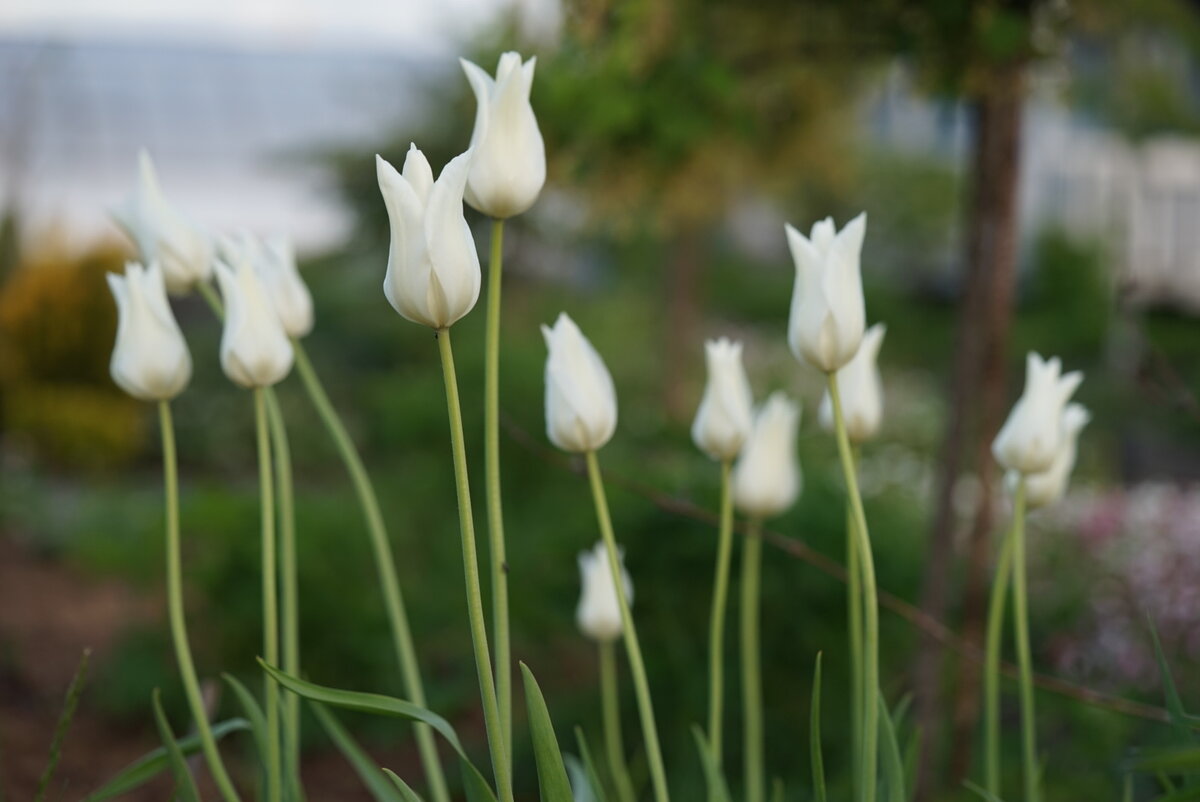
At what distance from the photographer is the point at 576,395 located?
124cm

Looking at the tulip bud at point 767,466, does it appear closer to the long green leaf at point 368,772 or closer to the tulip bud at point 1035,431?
the tulip bud at point 1035,431

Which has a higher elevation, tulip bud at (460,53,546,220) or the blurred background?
tulip bud at (460,53,546,220)

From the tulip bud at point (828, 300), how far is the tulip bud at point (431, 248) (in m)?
0.29

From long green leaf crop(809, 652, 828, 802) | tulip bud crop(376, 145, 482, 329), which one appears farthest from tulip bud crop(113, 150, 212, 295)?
long green leaf crop(809, 652, 828, 802)

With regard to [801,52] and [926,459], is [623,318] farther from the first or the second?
[801,52]

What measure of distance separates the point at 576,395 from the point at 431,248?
32 centimetres

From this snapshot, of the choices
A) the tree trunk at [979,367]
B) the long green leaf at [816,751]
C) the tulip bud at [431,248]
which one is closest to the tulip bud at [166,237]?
the tulip bud at [431,248]

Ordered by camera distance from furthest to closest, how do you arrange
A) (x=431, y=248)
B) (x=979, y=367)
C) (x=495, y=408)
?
(x=979, y=367) → (x=495, y=408) → (x=431, y=248)

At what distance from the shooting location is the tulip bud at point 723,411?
1387mm

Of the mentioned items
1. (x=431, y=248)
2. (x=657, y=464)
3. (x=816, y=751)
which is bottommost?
(x=657, y=464)

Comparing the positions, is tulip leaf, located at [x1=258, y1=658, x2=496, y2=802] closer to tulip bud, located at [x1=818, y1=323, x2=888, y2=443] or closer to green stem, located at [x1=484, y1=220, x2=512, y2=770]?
green stem, located at [x1=484, y1=220, x2=512, y2=770]

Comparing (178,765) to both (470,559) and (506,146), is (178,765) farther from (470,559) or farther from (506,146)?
(506,146)

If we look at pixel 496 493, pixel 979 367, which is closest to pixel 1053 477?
pixel 496 493

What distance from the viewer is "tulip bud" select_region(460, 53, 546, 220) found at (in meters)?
1.11
